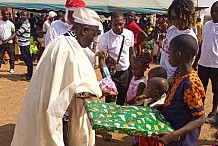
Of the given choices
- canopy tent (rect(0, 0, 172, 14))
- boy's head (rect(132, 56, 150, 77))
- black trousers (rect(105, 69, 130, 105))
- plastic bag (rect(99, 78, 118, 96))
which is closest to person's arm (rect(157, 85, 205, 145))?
plastic bag (rect(99, 78, 118, 96))

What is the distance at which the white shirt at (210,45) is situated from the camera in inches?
226

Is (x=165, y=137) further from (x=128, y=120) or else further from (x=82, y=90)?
(x=82, y=90)

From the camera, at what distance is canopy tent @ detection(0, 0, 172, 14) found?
588 inches

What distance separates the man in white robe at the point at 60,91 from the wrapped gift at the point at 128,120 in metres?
0.23

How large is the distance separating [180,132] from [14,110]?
4711mm

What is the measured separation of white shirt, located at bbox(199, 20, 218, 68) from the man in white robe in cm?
307

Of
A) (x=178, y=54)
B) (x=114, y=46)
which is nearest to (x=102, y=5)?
(x=114, y=46)

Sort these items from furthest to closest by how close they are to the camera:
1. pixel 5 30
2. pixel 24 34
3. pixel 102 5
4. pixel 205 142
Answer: pixel 102 5
pixel 5 30
pixel 24 34
pixel 205 142

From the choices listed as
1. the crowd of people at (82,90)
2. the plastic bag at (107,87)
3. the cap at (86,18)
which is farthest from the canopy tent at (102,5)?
the cap at (86,18)

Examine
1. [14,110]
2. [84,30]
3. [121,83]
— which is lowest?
[14,110]

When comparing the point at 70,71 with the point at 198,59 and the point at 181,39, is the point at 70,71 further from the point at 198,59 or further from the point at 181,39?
the point at 198,59

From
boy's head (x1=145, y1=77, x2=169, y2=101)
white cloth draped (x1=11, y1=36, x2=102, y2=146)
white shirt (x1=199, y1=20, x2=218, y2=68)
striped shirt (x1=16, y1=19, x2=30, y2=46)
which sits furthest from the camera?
striped shirt (x1=16, y1=19, x2=30, y2=46)

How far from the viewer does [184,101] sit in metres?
2.66

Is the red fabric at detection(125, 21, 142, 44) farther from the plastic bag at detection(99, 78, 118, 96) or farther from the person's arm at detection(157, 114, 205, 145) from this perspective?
the person's arm at detection(157, 114, 205, 145)
